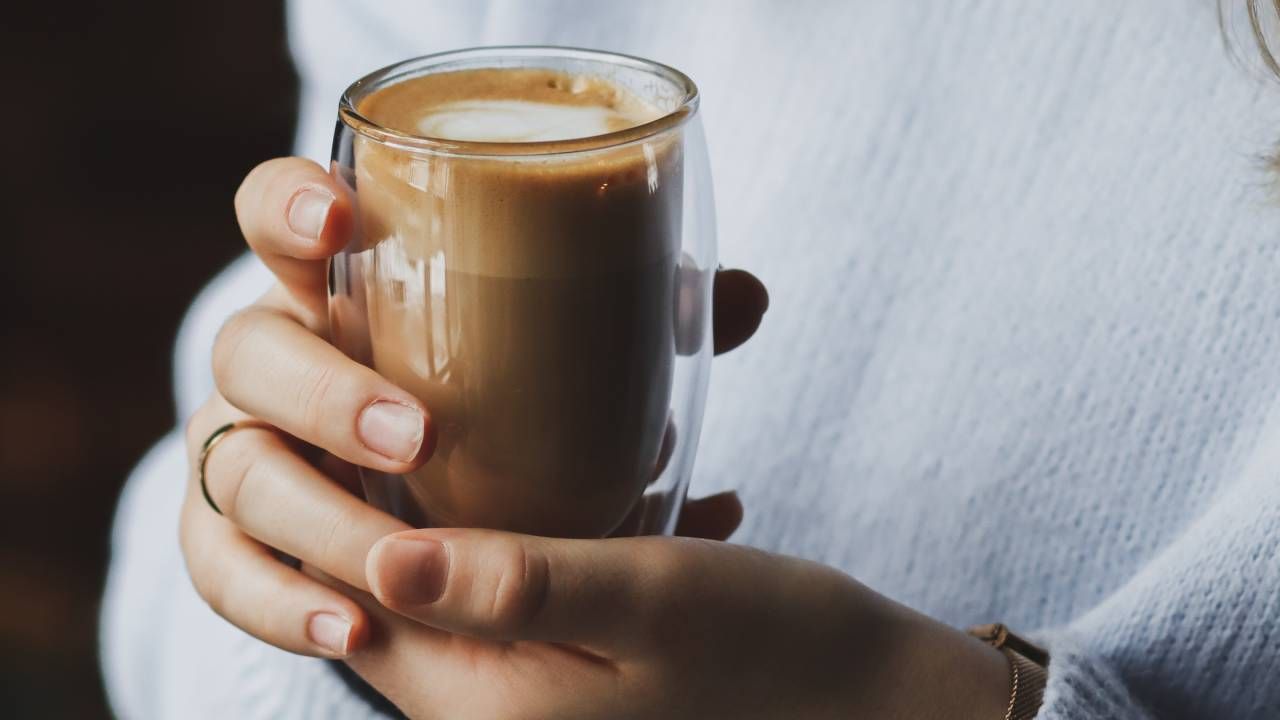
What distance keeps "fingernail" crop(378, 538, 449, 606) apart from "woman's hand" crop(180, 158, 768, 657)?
2.0 inches

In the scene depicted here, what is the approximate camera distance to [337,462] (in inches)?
26.7

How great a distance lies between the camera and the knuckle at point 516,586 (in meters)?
0.47

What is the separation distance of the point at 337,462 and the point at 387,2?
1.65 feet

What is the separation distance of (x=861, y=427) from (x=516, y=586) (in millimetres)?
478

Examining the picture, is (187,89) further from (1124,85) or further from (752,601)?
(752,601)

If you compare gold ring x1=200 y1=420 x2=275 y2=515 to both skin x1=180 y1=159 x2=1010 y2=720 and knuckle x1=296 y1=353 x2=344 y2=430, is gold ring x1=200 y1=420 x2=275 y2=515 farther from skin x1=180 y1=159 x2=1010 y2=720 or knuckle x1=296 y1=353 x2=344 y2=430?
knuckle x1=296 y1=353 x2=344 y2=430

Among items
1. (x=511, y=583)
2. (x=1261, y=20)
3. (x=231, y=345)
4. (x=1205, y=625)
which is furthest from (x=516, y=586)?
(x=1261, y=20)

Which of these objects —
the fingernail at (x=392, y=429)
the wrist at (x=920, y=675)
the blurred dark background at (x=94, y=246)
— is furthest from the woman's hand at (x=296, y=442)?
the blurred dark background at (x=94, y=246)

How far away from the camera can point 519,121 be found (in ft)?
1.75

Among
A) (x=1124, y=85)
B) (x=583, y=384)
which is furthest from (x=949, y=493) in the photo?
(x=583, y=384)

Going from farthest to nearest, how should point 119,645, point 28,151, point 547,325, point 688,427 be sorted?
point 28,151
point 119,645
point 688,427
point 547,325

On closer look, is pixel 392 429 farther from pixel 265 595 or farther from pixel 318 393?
pixel 265 595

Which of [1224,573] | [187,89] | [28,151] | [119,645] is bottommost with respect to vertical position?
[119,645]

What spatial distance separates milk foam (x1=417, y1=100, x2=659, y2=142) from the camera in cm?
51
